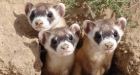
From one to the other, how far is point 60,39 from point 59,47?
0.13 metres

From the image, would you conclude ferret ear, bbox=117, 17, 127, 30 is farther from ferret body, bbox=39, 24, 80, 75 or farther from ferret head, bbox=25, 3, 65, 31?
ferret head, bbox=25, 3, 65, 31

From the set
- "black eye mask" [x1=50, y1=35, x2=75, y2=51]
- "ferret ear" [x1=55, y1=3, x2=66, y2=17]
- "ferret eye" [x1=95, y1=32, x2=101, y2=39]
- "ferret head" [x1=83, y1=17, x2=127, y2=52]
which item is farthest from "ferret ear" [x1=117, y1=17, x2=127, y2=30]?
"ferret ear" [x1=55, y1=3, x2=66, y2=17]

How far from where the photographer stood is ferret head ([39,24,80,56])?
4492 millimetres

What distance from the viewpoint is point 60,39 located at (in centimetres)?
459

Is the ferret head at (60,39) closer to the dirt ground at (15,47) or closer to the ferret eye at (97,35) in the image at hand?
the dirt ground at (15,47)

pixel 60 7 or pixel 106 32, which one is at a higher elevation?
pixel 60 7

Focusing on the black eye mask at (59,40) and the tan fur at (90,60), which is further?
the tan fur at (90,60)

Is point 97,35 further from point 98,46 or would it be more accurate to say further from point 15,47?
point 15,47

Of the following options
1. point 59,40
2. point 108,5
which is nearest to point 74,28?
point 59,40

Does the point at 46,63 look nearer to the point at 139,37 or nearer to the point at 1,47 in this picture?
the point at 1,47

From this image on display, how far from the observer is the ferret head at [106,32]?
4414 millimetres

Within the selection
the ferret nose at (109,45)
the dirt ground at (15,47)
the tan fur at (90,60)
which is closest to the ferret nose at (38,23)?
the dirt ground at (15,47)

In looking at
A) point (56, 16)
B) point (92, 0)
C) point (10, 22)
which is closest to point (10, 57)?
point (10, 22)

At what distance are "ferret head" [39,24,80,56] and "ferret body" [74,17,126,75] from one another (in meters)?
0.17
